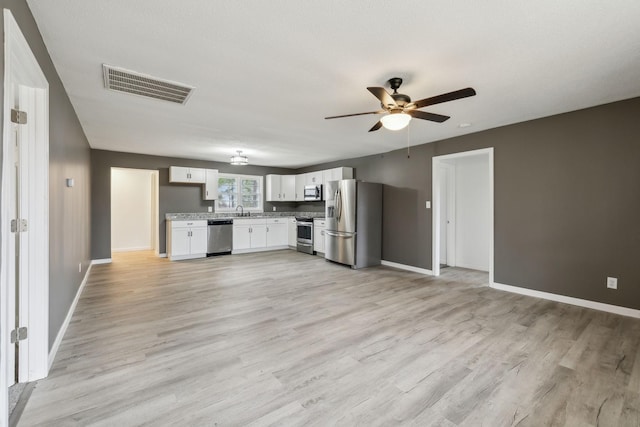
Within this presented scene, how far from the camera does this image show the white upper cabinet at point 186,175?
6.52 meters

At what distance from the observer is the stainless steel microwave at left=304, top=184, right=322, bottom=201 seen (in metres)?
7.30

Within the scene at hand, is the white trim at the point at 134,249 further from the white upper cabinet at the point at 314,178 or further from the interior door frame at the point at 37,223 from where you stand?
the interior door frame at the point at 37,223

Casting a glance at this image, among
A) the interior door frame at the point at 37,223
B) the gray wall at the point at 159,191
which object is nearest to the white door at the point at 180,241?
the gray wall at the point at 159,191

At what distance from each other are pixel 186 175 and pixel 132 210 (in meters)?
2.39

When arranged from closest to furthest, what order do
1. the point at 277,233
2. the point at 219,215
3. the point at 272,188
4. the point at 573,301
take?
the point at 573,301 < the point at 219,215 < the point at 277,233 < the point at 272,188

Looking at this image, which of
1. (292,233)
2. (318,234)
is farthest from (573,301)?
(292,233)

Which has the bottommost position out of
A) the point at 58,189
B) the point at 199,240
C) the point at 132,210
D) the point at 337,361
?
the point at 337,361

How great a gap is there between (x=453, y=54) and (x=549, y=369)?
2.55m

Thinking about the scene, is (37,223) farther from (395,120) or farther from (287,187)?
(287,187)

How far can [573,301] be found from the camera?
11.6 feet

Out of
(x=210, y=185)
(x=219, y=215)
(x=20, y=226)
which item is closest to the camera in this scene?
(x=20, y=226)

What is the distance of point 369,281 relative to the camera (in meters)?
4.66

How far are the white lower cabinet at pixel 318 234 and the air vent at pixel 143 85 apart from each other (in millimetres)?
4368

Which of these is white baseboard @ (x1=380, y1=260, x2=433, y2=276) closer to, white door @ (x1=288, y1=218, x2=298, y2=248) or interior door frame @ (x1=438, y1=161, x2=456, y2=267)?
interior door frame @ (x1=438, y1=161, x2=456, y2=267)
